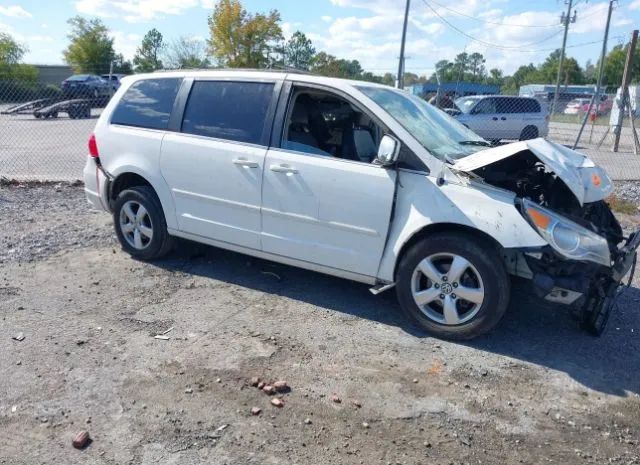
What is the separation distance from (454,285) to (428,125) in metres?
1.44

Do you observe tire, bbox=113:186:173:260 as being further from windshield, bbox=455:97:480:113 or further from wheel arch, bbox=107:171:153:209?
windshield, bbox=455:97:480:113

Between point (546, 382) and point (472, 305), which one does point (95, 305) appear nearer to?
point (472, 305)

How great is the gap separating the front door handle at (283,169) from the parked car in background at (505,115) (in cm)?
1483

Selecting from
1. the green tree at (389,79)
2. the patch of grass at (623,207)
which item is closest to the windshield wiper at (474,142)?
the patch of grass at (623,207)

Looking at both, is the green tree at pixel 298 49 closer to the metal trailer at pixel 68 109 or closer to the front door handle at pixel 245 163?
the metal trailer at pixel 68 109

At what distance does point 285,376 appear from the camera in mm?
3734

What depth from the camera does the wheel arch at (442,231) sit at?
4098 mm

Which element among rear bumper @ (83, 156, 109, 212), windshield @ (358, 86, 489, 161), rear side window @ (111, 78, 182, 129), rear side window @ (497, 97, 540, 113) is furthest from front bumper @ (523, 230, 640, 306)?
rear side window @ (497, 97, 540, 113)

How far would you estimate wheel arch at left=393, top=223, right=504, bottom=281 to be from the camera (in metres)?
4.10

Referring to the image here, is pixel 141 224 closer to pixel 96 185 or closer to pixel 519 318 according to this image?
pixel 96 185

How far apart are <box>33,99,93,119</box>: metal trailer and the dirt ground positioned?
71.5 ft

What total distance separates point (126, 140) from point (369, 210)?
8.62ft

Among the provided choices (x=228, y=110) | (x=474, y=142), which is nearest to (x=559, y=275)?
(x=474, y=142)

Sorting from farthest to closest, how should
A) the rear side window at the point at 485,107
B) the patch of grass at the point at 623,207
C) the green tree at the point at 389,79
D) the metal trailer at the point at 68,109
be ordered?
1. the metal trailer at the point at 68,109
2. the green tree at the point at 389,79
3. the rear side window at the point at 485,107
4. the patch of grass at the point at 623,207
